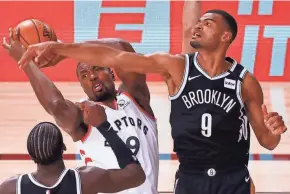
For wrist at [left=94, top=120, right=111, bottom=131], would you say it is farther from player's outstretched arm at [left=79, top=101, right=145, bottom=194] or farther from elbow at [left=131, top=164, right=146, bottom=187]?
elbow at [left=131, top=164, right=146, bottom=187]

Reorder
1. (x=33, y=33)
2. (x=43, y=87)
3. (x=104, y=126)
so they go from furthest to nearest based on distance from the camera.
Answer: (x=33, y=33) → (x=43, y=87) → (x=104, y=126)

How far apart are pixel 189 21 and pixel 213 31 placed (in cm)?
103

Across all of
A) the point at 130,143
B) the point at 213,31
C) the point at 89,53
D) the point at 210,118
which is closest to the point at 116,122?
the point at 130,143

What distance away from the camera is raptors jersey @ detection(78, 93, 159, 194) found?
5.07 m

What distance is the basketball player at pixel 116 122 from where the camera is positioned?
4.96 meters

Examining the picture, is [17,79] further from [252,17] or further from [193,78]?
[193,78]

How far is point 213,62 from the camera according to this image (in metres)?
4.72

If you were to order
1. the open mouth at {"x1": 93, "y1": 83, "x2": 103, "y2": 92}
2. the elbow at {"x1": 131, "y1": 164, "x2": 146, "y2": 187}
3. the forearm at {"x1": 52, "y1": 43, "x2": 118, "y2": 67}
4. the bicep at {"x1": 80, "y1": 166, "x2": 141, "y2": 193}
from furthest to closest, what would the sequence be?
the open mouth at {"x1": 93, "y1": 83, "x2": 103, "y2": 92}, the forearm at {"x1": 52, "y1": 43, "x2": 118, "y2": 67}, the elbow at {"x1": 131, "y1": 164, "x2": 146, "y2": 187}, the bicep at {"x1": 80, "y1": 166, "x2": 141, "y2": 193}

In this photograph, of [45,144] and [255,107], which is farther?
[255,107]

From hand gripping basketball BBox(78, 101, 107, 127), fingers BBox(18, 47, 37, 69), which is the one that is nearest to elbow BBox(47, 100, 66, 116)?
fingers BBox(18, 47, 37, 69)

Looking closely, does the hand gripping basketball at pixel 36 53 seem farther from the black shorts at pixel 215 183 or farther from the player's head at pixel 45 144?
the black shorts at pixel 215 183

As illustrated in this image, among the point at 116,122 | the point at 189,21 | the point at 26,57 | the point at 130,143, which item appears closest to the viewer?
the point at 26,57

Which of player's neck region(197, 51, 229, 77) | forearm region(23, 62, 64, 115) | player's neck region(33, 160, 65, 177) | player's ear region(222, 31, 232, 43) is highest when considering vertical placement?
player's ear region(222, 31, 232, 43)

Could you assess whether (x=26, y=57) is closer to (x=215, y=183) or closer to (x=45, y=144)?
(x=45, y=144)
